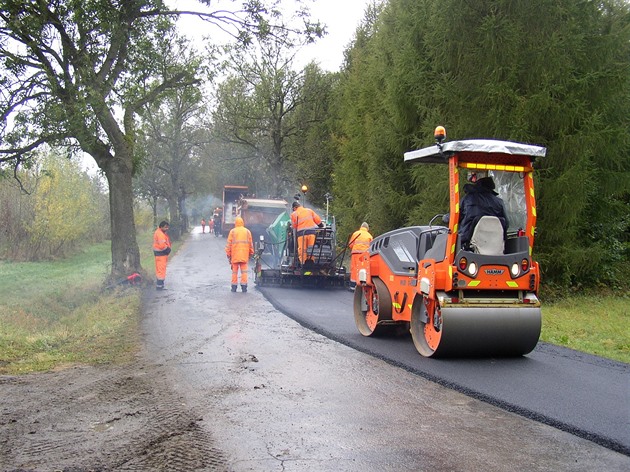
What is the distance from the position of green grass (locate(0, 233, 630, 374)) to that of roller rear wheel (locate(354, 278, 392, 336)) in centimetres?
235

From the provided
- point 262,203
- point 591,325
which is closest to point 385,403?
point 591,325

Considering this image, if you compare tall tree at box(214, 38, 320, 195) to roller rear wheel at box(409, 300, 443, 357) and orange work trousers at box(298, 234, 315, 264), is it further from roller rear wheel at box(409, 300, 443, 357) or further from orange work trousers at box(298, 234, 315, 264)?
→ roller rear wheel at box(409, 300, 443, 357)

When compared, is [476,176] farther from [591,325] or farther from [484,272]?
[591,325]

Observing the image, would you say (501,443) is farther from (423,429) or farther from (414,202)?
(414,202)

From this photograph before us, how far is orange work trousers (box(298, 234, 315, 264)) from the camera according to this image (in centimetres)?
1510

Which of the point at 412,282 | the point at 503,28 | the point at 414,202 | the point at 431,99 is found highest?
the point at 503,28

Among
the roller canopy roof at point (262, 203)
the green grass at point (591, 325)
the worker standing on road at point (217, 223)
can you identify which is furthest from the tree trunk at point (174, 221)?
the green grass at point (591, 325)

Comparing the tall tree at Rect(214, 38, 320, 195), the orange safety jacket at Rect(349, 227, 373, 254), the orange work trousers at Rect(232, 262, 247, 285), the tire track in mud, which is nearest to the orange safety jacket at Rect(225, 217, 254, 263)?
the orange work trousers at Rect(232, 262, 247, 285)

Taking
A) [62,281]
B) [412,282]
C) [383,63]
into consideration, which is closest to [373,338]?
[412,282]

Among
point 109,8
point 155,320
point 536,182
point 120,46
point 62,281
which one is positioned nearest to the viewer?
point 155,320

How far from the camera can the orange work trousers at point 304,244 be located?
595 inches

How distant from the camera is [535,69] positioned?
42.5 ft

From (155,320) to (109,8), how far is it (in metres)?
7.69

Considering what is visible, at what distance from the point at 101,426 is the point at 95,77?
11.8 meters
